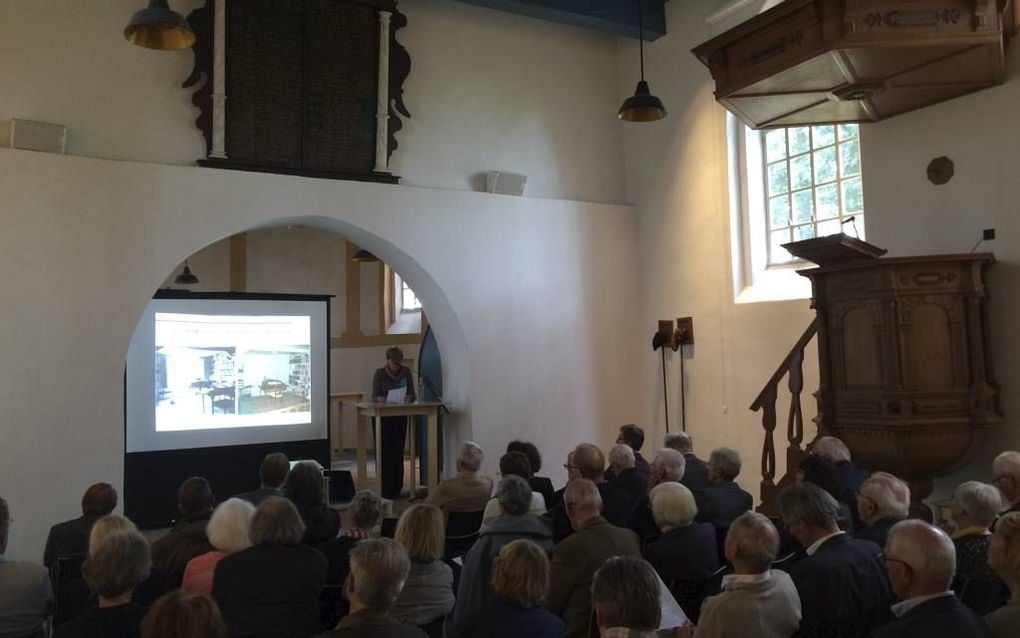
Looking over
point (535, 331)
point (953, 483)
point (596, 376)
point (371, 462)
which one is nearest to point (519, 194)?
point (535, 331)

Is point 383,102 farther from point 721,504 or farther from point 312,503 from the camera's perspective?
point 721,504

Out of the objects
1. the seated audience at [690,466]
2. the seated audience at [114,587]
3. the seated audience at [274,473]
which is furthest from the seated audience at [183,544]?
the seated audience at [690,466]

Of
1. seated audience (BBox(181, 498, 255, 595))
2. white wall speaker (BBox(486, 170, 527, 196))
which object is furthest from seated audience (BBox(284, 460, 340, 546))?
white wall speaker (BBox(486, 170, 527, 196))

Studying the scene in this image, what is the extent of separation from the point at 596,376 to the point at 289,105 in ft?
12.5

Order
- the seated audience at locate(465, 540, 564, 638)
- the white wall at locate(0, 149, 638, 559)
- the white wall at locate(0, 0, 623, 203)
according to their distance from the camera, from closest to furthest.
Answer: the seated audience at locate(465, 540, 564, 638)
the white wall at locate(0, 149, 638, 559)
the white wall at locate(0, 0, 623, 203)

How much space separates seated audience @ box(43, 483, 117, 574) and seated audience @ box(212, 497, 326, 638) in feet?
3.95

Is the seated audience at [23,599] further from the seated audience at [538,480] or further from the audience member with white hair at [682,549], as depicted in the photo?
the seated audience at [538,480]

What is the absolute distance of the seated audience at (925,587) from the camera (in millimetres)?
2100

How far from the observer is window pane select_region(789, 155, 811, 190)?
23.4ft

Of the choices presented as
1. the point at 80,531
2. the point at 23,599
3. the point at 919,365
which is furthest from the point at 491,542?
the point at 919,365

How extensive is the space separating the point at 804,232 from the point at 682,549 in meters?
4.59

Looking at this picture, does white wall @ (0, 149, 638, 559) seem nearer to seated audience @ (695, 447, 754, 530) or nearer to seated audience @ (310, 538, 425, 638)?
seated audience @ (695, 447, 754, 530)

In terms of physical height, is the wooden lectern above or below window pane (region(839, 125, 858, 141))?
below

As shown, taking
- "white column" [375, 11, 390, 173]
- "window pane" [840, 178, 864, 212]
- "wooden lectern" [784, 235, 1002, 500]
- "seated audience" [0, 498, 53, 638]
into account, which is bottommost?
"seated audience" [0, 498, 53, 638]
